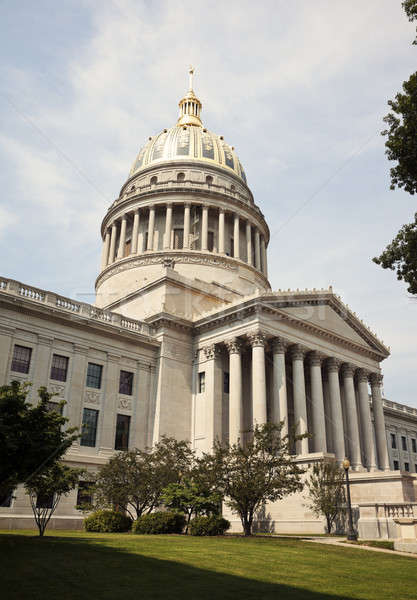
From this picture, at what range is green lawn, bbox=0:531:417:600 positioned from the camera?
1006cm

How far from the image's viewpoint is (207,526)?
25438mm

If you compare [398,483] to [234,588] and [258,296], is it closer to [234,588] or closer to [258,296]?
[258,296]

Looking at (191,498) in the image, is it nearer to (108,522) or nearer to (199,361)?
(108,522)

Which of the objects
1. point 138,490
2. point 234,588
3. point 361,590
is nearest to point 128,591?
point 234,588

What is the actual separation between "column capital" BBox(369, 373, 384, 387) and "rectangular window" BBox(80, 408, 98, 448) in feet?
89.7

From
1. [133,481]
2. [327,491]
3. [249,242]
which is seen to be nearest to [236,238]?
[249,242]

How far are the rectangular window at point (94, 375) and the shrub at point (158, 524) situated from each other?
14.6 m

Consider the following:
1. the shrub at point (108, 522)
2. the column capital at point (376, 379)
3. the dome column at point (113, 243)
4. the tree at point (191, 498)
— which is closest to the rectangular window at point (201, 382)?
the tree at point (191, 498)

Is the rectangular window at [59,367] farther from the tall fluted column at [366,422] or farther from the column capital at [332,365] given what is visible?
the tall fluted column at [366,422]

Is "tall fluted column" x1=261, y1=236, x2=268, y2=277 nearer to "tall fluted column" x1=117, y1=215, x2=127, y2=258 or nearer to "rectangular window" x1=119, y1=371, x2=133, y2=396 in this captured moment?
"tall fluted column" x1=117, y1=215, x2=127, y2=258

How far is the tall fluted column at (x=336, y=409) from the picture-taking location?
1713 inches

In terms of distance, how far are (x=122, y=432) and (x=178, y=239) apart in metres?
27.9

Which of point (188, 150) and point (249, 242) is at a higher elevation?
point (188, 150)

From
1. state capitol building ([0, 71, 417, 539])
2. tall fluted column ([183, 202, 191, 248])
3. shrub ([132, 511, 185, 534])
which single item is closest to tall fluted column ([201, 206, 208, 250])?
state capitol building ([0, 71, 417, 539])
